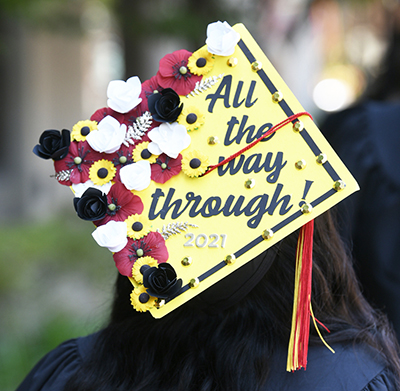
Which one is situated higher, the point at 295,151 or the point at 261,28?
the point at 261,28

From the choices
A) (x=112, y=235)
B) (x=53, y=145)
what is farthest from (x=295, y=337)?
(x=53, y=145)

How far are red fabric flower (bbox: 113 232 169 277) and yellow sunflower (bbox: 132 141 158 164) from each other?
155mm

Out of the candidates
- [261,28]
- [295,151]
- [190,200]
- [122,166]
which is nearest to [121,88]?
[122,166]

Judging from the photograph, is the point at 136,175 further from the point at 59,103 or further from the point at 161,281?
the point at 59,103

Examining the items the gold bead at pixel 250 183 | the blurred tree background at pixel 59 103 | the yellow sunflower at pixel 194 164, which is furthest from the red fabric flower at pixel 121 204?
the blurred tree background at pixel 59 103

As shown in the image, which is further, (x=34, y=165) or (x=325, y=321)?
(x=34, y=165)

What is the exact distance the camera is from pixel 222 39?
915 millimetres

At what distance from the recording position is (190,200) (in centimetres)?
92

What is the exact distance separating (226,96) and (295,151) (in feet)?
0.61

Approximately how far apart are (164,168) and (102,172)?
0.13 metres

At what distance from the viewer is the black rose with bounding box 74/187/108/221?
863 mm

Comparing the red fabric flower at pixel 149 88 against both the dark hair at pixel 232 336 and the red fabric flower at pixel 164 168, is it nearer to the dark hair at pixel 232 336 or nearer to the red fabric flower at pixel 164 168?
the red fabric flower at pixel 164 168

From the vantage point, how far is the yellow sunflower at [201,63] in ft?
3.11

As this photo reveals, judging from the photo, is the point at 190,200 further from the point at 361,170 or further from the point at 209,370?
the point at 361,170
